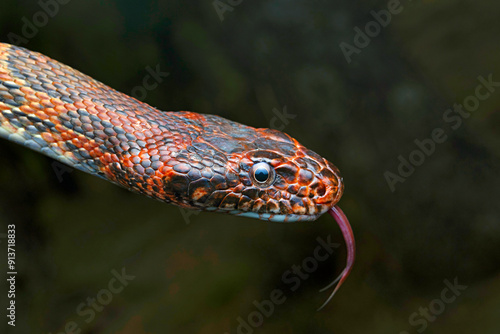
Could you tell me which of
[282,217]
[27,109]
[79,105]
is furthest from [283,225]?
[27,109]

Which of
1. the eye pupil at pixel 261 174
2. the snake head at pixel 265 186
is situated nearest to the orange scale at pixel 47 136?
the snake head at pixel 265 186

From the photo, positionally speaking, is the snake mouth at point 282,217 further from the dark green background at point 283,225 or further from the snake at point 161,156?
the dark green background at point 283,225

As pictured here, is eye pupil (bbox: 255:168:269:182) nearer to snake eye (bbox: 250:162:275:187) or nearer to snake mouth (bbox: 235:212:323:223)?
snake eye (bbox: 250:162:275:187)

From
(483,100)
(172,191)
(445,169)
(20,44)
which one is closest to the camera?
(172,191)

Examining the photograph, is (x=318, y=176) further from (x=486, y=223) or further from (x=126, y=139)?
(x=486, y=223)

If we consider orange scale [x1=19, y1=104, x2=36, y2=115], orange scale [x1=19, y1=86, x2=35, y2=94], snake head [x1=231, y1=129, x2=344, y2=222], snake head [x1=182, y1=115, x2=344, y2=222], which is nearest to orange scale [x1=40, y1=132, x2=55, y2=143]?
orange scale [x1=19, y1=104, x2=36, y2=115]

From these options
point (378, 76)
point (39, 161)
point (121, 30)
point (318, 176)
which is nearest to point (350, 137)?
point (378, 76)
